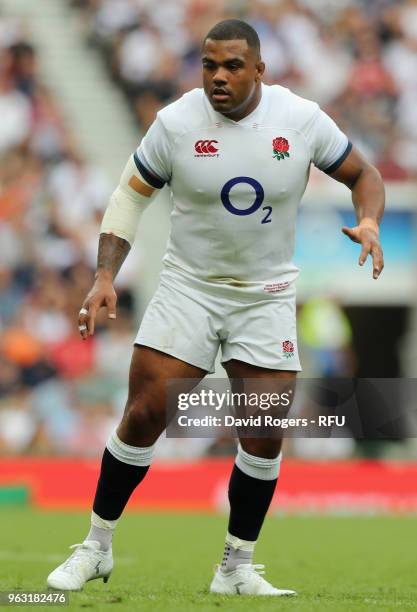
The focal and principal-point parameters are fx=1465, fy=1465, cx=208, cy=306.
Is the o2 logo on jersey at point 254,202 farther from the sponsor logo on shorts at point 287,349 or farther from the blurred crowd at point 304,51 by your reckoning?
the blurred crowd at point 304,51

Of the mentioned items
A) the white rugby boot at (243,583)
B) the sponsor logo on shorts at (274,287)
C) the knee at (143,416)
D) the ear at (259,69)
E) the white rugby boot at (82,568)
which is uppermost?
the ear at (259,69)

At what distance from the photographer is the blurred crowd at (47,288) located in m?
15.2

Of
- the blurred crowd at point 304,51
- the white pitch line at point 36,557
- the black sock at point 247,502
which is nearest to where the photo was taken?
the black sock at point 247,502

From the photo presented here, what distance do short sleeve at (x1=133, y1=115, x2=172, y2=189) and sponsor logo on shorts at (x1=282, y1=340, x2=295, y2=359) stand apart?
0.89 meters

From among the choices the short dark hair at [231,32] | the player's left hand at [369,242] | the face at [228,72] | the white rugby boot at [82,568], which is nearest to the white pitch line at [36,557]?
the white rugby boot at [82,568]

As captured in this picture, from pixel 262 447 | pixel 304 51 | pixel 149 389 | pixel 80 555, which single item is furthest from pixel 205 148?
pixel 304 51

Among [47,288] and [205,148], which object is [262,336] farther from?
[47,288]

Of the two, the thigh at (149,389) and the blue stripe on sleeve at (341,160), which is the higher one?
the blue stripe on sleeve at (341,160)

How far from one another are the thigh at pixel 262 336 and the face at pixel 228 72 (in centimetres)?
88

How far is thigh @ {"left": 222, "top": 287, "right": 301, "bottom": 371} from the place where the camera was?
640 centimetres

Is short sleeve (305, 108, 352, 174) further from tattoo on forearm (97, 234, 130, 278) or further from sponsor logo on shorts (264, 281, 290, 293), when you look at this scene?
tattoo on forearm (97, 234, 130, 278)

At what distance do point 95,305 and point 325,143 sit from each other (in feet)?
4.04

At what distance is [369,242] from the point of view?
19.9 feet

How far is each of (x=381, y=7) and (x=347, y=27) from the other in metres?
0.67
